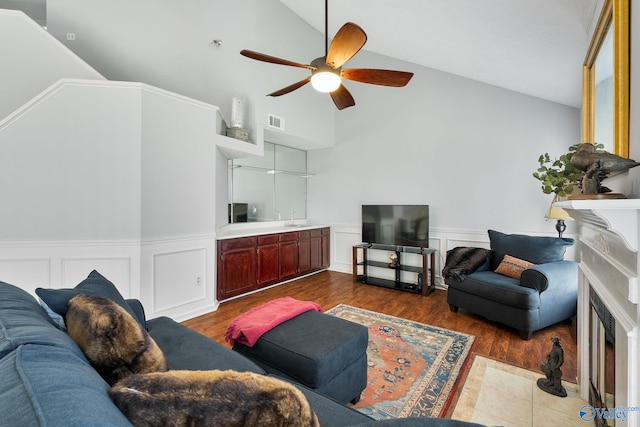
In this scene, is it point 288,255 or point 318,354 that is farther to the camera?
point 288,255

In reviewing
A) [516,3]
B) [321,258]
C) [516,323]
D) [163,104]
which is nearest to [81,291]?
[163,104]

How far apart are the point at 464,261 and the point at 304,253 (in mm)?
2600

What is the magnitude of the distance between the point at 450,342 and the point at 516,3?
2.75 meters

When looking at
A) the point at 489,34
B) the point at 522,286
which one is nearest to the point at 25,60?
the point at 489,34

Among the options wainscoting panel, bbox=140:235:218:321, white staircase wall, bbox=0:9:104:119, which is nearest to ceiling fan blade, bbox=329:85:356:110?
wainscoting panel, bbox=140:235:218:321

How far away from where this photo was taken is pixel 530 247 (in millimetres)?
3189

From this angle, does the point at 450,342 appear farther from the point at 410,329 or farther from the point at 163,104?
the point at 163,104

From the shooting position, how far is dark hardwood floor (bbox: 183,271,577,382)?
8.17 feet

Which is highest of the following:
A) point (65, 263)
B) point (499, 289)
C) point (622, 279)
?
point (622, 279)

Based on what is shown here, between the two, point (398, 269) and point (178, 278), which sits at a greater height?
point (178, 278)

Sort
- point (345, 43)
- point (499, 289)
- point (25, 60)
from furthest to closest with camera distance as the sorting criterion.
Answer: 1. point (25, 60)
2. point (499, 289)
3. point (345, 43)

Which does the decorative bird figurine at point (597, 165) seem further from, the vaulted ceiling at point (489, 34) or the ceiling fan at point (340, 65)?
the ceiling fan at point (340, 65)

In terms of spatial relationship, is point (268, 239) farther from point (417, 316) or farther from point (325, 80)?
point (325, 80)

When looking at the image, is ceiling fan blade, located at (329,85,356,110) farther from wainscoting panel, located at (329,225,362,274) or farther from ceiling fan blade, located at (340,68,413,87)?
wainscoting panel, located at (329,225,362,274)
